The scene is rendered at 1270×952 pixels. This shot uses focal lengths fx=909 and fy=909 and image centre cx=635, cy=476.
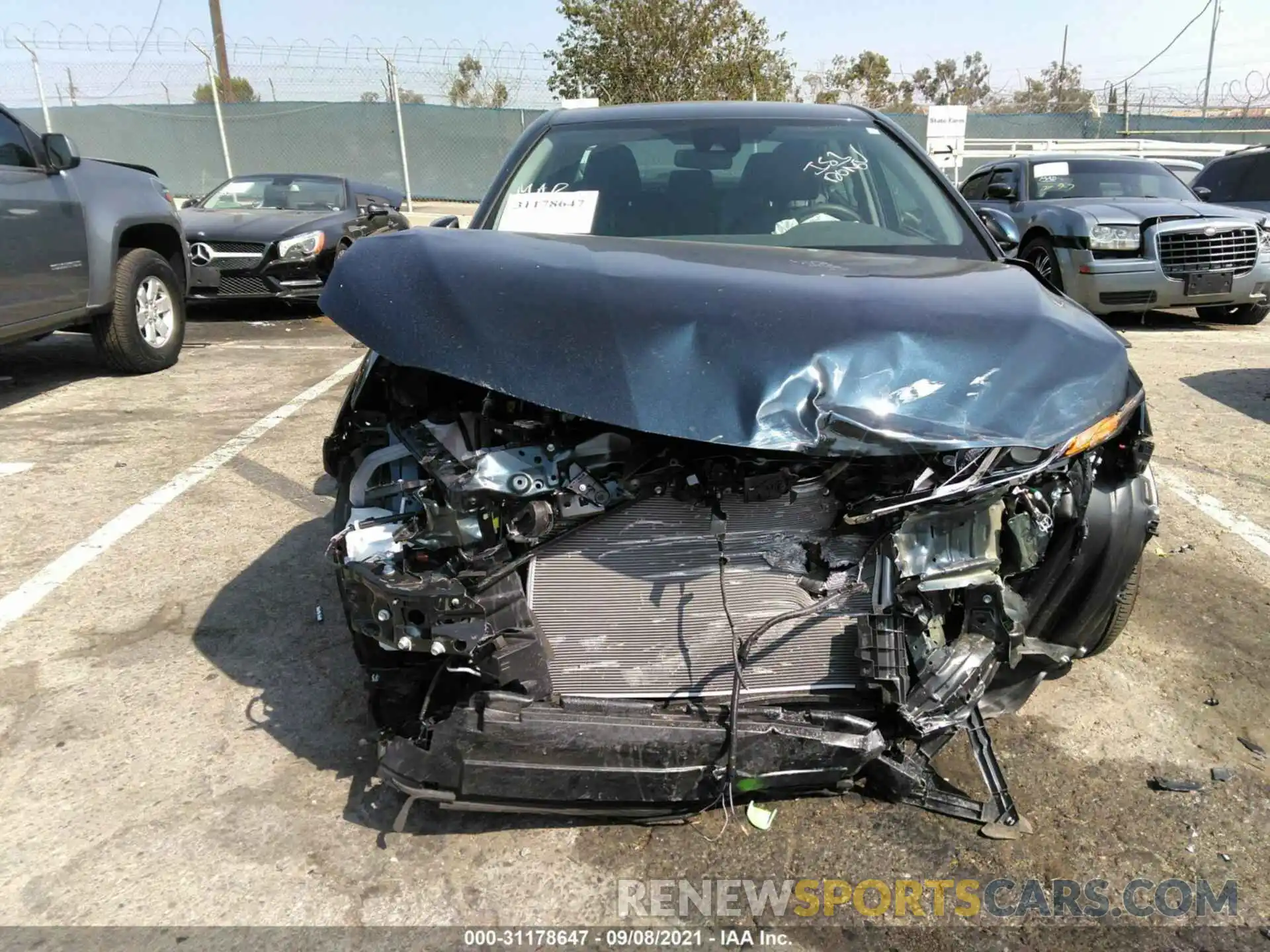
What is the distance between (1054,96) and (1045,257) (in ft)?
115

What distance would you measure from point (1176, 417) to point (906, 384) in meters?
4.80

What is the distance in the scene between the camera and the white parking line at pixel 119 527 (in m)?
3.41

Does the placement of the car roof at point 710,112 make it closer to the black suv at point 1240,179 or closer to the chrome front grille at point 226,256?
the chrome front grille at point 226,256

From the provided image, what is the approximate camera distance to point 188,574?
361cm

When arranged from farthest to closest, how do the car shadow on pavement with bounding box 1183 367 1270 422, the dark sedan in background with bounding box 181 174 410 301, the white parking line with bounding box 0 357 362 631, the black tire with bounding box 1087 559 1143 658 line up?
the dark sedan in background with bounding box 181 174 410 301 < the car shadow on pavement with bounding box 1183 367 1270 422 < the white parking line with bounding box 0 357 362 631 < the black tire with bounding box 1087 559 1143 658

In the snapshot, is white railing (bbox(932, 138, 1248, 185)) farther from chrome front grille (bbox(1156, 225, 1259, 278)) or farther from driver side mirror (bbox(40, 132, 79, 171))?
driver side mirror (bbox(40, 132, 79, 171))

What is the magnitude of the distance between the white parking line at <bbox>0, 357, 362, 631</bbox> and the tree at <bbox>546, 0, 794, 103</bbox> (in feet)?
49.8

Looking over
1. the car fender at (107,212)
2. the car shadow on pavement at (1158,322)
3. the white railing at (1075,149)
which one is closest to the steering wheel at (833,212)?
the car fender at (107,212)

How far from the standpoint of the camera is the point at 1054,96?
124 ft

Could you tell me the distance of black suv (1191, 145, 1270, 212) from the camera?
10.1 meters

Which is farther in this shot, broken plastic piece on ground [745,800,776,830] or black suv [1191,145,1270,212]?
black suv [1191,145,1270,212]

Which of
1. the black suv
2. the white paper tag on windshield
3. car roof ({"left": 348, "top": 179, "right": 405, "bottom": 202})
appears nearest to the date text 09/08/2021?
the white paper tag on windshield

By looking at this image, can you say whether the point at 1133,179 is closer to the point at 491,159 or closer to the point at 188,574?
the point at 188,574

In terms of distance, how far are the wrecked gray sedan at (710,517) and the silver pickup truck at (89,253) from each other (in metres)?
4.19
